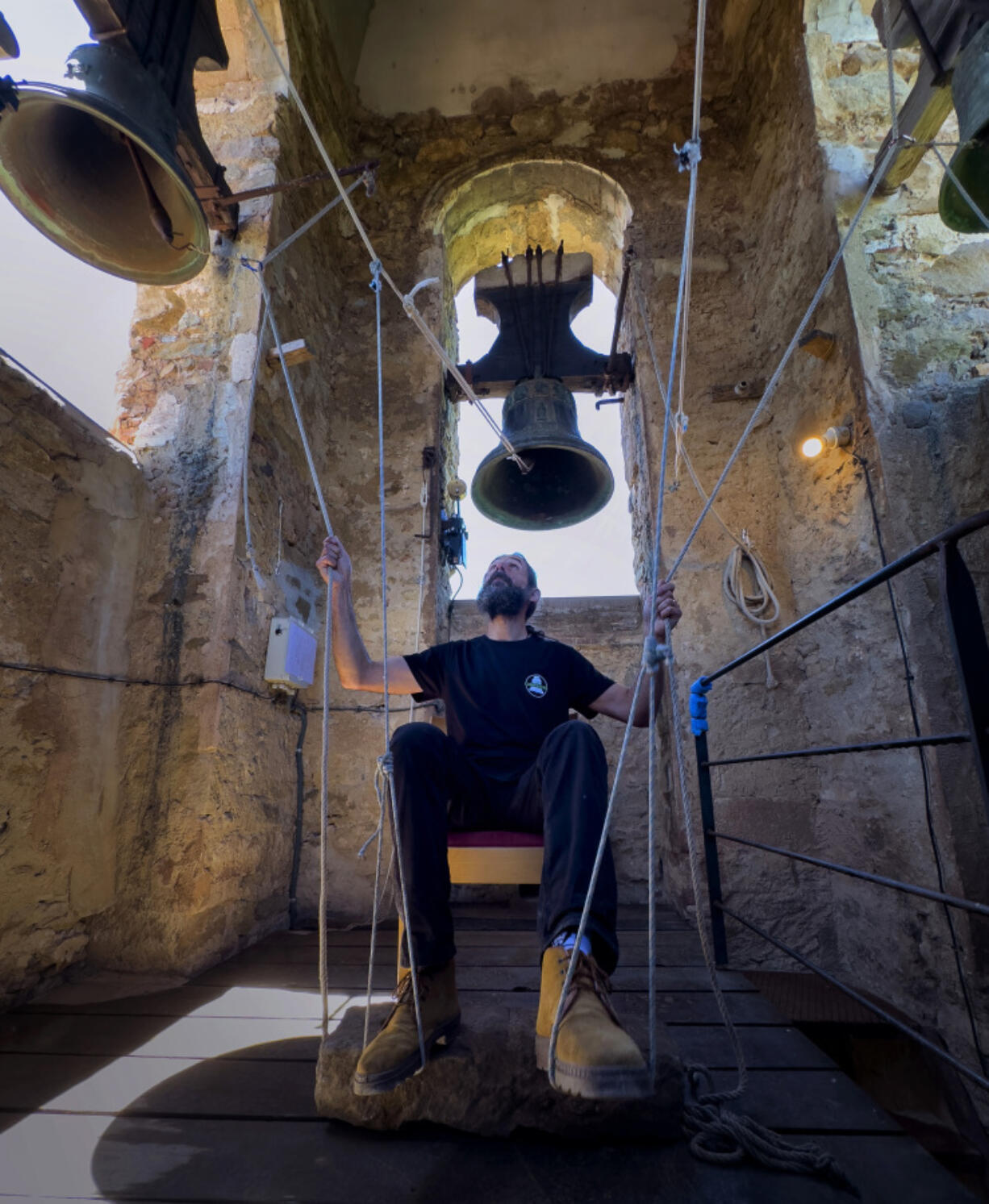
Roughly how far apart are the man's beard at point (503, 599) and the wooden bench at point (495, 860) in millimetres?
670

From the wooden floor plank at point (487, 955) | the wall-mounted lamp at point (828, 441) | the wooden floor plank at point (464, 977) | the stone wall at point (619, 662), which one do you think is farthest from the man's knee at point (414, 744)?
the wall-mounted lamp at point (828, 441)

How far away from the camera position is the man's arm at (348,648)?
149cm

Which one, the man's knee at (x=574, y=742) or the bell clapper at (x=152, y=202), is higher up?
the bell clapper at (x=152, y=202)

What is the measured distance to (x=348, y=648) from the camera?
5.20 feet

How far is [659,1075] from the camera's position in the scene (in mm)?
993

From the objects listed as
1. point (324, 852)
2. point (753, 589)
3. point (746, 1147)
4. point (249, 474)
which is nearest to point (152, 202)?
point (249, 474)

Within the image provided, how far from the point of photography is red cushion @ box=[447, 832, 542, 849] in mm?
1269

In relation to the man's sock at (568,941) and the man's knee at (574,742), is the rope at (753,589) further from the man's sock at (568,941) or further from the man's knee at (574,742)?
the man's sock at (568,941)

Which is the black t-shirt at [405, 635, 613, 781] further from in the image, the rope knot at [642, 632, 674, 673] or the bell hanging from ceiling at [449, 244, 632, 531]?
Result: the bell hanging from ceiling at [449, 244, 632, 531]

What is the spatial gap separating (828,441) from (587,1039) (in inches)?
84.5

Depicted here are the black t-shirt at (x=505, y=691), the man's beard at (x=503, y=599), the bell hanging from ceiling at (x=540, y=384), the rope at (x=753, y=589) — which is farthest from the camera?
the bell hanging from ceiling at (x=540, y=384)

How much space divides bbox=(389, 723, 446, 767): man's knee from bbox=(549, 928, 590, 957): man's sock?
0.41 m

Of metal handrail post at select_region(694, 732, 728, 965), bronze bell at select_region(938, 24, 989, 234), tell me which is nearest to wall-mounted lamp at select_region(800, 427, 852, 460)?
bronze bell at select_region(938, 24, 989, 234)

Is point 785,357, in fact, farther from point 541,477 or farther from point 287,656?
point 287,656
